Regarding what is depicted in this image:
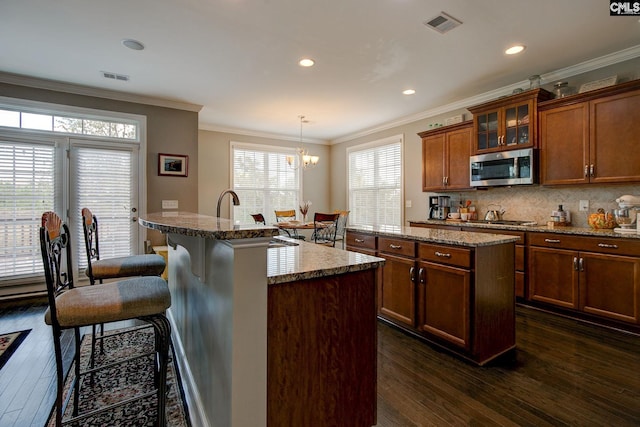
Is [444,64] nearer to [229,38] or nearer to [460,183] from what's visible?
[460,183]

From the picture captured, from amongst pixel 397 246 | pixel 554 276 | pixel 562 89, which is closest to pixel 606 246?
pixel 554 276

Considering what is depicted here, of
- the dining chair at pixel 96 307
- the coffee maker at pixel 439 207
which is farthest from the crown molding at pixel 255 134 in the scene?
the dining chair at pixel 96 307

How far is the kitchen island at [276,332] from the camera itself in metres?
1.11

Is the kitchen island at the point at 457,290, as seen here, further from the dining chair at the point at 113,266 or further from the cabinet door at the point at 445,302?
the dining chair at the point at 113,266

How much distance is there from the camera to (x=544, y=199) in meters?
3.81

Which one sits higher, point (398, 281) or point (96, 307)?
point (96, 307)

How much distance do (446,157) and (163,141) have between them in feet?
13.6

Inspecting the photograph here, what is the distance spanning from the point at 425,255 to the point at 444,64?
2258 millimetres

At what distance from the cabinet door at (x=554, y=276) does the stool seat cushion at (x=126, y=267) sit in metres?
3.60

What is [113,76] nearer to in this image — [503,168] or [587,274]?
[503,168]

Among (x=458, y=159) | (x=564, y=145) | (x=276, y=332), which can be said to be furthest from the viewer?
(x=458, y=159)

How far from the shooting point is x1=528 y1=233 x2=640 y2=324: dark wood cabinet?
8.78ft

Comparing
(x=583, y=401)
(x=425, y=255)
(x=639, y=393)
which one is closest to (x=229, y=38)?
(x=425, y=255)

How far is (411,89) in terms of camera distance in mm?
4137
